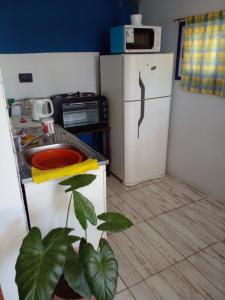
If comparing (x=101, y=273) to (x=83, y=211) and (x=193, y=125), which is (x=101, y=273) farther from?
(x=193, y=125)

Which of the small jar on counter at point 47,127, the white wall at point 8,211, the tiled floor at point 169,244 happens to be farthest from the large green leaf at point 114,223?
the small jar on counter at point 47,127

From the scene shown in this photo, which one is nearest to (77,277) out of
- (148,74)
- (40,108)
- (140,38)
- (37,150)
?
(37,150)

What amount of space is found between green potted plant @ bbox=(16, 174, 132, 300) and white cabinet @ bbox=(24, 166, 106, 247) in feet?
0.93

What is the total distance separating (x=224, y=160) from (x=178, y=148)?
2.09ft

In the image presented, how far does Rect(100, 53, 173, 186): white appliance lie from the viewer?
249cm

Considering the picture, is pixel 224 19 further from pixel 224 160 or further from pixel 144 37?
pixel 224 160

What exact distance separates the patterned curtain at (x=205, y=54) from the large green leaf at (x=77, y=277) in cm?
195

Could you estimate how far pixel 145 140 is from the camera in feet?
9.17

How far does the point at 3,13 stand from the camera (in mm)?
2324

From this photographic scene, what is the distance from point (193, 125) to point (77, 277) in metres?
2.10

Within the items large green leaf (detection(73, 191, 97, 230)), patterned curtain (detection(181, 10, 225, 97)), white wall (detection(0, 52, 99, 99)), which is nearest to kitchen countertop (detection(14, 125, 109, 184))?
large green leaf (detection(73, 191, 97, 230))

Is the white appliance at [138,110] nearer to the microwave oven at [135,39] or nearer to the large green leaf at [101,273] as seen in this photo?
the microwave oven at [135,39]

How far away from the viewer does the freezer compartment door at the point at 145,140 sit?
2.64 m

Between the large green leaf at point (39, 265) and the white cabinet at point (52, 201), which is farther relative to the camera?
the white cabinet at point (52, 201)
